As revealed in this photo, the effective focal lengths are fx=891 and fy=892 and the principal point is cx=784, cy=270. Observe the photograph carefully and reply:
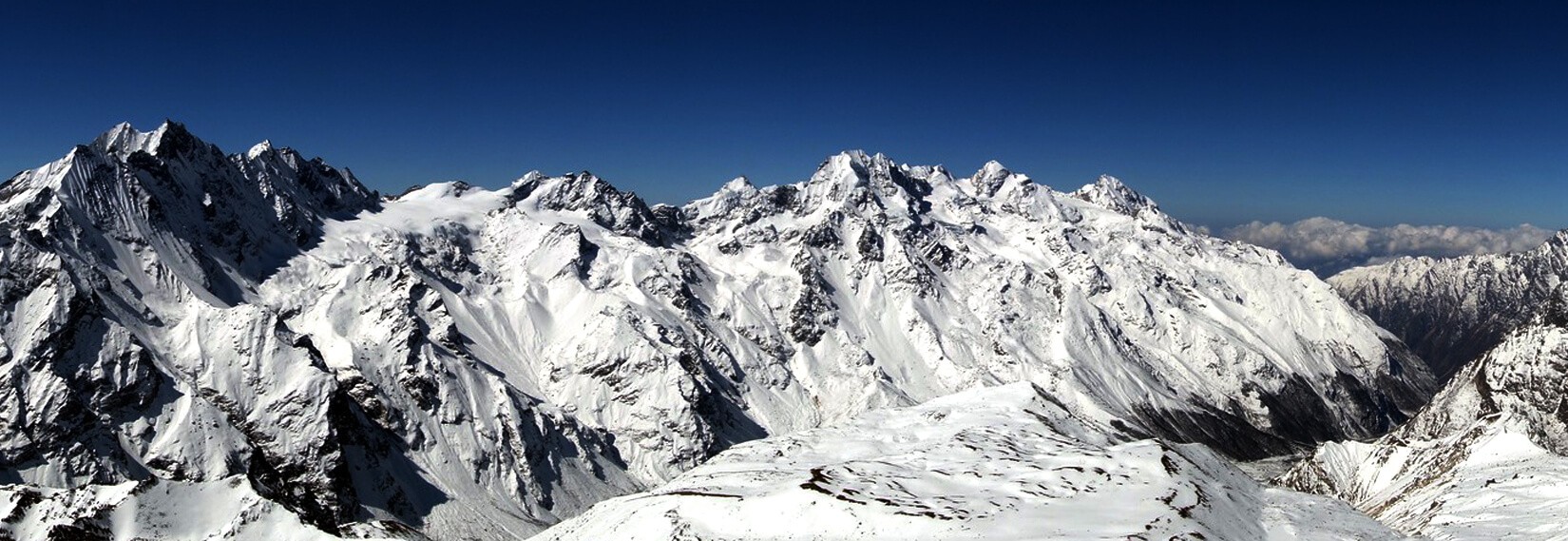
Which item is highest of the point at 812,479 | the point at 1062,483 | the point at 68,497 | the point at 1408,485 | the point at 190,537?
the point at 68,497

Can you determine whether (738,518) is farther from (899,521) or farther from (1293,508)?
(1293,508)

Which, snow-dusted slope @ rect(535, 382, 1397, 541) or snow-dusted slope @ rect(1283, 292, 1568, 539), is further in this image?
snow-dusted slope @ rect(1283, 292, 1568, 539)

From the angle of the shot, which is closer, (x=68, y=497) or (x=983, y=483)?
(x=68, y=497)

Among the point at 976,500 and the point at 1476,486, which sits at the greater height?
the point at 976,500

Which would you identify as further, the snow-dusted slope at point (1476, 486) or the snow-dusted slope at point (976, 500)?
the snow-dusted slope at point (1476, 486)

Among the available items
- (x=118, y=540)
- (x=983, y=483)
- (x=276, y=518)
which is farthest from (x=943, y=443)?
(x=118, y=540)

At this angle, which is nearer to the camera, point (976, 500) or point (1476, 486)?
point (976, 500)

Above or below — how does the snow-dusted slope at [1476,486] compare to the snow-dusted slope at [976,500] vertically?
below

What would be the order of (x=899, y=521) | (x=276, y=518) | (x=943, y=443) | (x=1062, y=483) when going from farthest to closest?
1. (x=943, y=443)
2. (x=1062, y=483)
3. (x=276, y=518)
4. (x=899, y=521)
